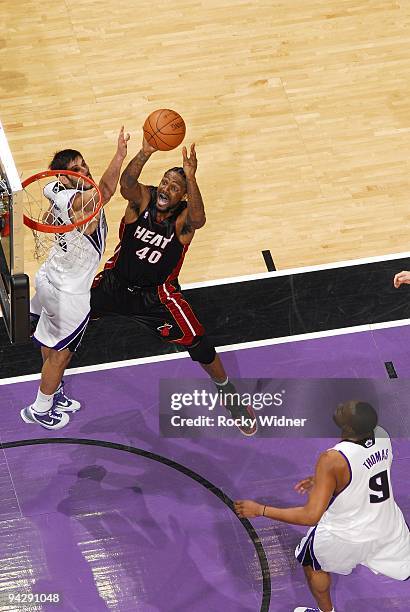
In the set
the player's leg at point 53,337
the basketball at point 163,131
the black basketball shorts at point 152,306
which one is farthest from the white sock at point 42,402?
the basketball at point 163,131

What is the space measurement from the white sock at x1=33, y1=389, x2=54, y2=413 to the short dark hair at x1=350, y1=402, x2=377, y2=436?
2457 millimetres

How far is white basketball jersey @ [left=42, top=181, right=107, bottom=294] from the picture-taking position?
7148 mm

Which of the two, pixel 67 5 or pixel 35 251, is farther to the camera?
pixel 67 5

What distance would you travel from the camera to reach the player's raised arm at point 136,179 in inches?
285

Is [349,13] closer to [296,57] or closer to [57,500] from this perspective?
[296,57]

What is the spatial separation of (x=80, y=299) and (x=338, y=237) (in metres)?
2.53

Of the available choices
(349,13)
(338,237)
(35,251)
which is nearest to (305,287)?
(338,237)

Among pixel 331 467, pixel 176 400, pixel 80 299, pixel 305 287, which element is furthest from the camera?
pixel 305 287

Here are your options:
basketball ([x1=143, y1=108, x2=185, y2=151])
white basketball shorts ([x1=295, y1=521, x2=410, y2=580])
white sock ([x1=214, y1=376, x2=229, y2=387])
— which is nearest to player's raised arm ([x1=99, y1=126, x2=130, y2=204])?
basketball ([x1=143, y1=108, x2=185, y2=151])

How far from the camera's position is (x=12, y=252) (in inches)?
254

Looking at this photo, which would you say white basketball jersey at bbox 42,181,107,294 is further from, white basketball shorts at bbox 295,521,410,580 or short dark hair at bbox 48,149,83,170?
white basketball shorts at bbox 295,521,410,580

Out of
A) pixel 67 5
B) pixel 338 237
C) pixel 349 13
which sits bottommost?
pixel 338 237

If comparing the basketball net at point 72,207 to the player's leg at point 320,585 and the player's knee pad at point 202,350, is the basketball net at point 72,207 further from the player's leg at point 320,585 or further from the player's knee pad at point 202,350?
the player's leg at point 320,585

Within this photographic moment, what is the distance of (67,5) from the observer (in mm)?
10766
